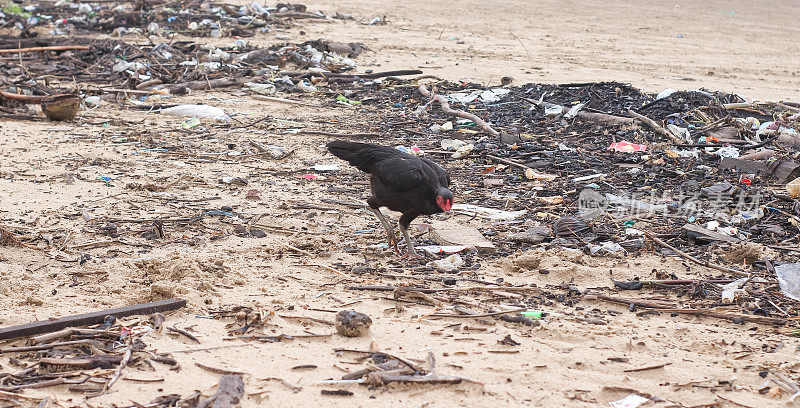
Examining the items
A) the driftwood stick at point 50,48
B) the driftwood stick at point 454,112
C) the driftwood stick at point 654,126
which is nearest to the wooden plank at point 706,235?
the driftwood stick at point 654,126

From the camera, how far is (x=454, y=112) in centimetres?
912

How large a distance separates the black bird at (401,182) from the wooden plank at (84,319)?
5.62 ft

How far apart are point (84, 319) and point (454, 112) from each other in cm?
620

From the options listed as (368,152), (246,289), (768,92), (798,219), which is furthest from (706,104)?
(246,289)

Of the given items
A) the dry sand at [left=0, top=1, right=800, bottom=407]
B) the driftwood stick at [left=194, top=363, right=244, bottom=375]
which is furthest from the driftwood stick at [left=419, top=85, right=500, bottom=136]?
the driftwood stick at [left=194, top=363, right=244, bottom=375]

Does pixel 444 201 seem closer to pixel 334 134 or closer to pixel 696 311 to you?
pixel 696 311

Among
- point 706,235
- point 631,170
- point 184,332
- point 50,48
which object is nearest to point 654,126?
point 631,170

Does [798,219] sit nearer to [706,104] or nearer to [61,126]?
[706,104]

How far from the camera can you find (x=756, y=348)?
366cm

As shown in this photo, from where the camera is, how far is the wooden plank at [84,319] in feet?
11.1

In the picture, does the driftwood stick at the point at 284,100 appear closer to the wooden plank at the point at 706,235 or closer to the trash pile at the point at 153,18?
the trash pile at the point at 153,18

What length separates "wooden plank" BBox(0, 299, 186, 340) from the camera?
338 cm

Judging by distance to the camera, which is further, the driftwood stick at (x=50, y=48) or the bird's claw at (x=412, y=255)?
the driftwood stick at (x=50, y=48)

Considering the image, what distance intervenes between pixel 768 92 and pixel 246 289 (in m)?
9.74
